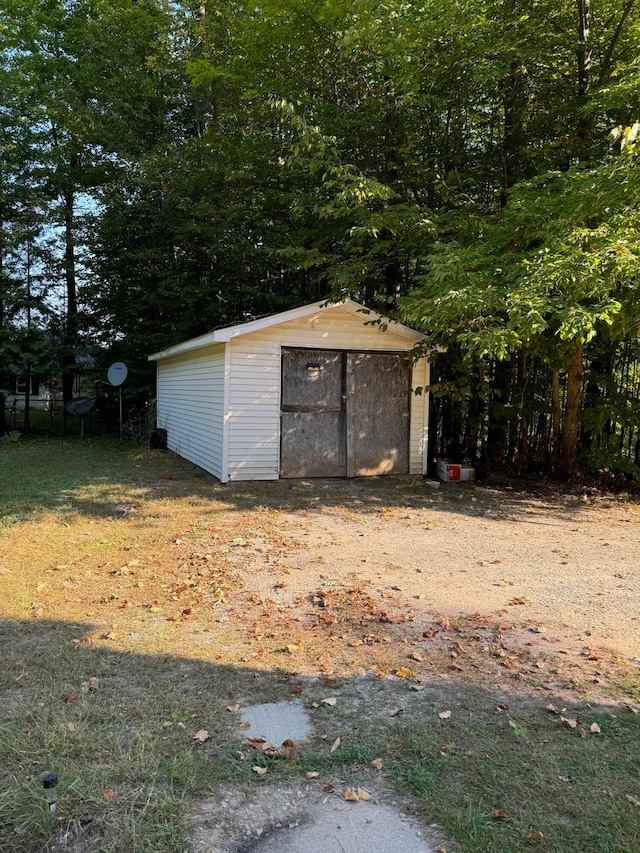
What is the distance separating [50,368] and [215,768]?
14.1 m

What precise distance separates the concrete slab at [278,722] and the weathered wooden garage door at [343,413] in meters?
6.13

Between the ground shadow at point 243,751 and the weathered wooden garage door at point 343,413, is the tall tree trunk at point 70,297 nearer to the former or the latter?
the weathered wooden garage door at point 343,413

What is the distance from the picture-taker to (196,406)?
10078mm

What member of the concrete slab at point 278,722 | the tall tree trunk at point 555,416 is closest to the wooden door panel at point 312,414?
the tall tree trunk at point 555,416

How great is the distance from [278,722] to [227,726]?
228 mm

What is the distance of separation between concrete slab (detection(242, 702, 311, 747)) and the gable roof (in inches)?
235

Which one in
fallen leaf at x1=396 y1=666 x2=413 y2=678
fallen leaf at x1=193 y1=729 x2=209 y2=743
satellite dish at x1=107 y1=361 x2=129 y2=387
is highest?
satellite dish at x1=107 y1=361 x2=129 y2=387

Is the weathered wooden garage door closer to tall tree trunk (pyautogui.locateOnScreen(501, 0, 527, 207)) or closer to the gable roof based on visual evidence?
the gable roof

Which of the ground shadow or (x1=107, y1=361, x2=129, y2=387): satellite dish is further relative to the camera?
(x1=107, y1=361, x2=129, y2=387): satellite dish

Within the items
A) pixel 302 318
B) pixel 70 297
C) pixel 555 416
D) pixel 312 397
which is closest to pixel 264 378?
pixel 312 397

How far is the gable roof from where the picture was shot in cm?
803

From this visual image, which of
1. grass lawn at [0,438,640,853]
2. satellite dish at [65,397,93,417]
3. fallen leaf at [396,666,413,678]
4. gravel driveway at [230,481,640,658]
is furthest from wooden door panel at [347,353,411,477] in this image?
satellite dish at [65,397,93,417]

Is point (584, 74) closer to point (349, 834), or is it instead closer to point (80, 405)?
point (349, 834)

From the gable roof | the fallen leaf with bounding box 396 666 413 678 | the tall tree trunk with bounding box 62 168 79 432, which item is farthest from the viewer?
the tall tree trunk with bounding box 62 168 79 432
